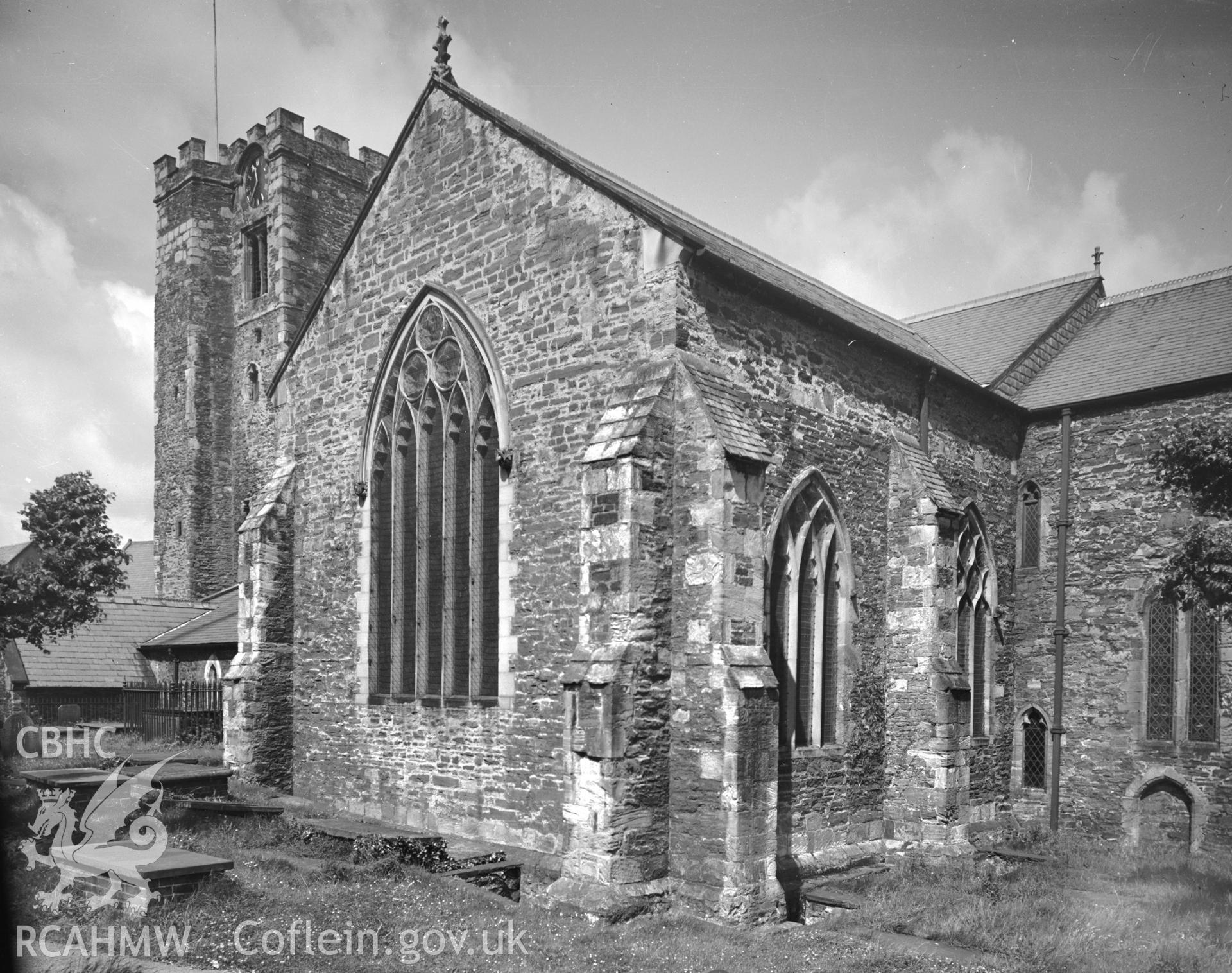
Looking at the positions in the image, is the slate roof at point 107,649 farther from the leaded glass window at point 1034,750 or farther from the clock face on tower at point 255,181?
the leaded glass window at point 1034,750

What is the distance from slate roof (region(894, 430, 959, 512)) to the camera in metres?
15.0

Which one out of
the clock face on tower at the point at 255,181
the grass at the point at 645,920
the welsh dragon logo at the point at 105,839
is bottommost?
the grass at the point at 645,920

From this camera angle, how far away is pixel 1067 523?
58.9 ft

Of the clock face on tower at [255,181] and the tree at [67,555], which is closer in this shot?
the tree at [67,555]

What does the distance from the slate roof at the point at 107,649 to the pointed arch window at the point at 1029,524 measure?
21.4 metres

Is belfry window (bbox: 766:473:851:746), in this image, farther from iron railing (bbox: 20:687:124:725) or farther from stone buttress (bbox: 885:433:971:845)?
iron railing (bbox: 20:687:124:725)

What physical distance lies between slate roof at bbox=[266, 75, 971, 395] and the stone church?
0.09 m

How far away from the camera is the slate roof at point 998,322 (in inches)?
819

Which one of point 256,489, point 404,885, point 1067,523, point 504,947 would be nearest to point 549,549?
point 404,885

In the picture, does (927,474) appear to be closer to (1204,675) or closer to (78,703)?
(1204,675)

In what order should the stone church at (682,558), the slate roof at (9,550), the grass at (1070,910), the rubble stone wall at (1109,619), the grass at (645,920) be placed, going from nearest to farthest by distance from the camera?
the grass at (645,920), the grass at (1070,910), the stone church at (682,558), the rubble stone wall at (1109,619), the slate roof at (9,550)

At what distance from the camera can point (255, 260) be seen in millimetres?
35281

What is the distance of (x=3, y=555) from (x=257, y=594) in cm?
3913

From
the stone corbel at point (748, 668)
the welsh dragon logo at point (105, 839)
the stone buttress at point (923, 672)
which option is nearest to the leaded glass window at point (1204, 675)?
the stone buttress at point (923, 672)
